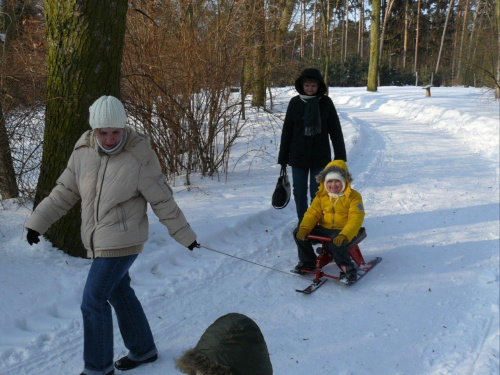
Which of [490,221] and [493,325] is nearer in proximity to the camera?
[493,325]

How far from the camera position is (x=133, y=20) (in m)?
6.71

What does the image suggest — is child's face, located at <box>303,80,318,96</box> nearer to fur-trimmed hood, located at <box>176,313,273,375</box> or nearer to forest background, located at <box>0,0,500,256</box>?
forest background, located at <box>0,0,500,256</box>

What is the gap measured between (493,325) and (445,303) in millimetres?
473

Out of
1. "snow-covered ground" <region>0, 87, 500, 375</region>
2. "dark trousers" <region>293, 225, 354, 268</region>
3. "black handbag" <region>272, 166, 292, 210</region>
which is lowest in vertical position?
"snow-covered ground" <region>0, 87, 500, 375</region>

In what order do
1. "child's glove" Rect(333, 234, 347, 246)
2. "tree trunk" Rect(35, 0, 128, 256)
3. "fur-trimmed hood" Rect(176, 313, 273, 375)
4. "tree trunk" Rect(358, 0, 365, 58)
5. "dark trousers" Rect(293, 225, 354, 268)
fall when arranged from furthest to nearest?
1. "tree trunk" Rect(358, 0, 365, 58)
2. "dark trousers" Rect(293, 225, 354, 268)
3. "child's glove" Rect(333, 234, 347, 246)
4. "tree trunk" Rect(35, 0, 128, 256)
5. "fur-trimmed hood" Rect(176, 313, 273, 375)

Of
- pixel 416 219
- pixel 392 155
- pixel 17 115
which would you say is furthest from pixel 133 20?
pixel 392 155

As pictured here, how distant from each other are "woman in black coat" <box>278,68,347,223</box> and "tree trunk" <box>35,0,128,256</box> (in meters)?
1.93

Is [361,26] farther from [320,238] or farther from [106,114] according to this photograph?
[106,114]

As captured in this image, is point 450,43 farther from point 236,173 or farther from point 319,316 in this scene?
point 319,316

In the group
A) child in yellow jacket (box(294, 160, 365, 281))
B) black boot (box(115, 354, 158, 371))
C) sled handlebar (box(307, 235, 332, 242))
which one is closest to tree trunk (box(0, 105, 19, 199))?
black boot (box(115, 354, 158, 371))

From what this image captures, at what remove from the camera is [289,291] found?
4547 millimetres

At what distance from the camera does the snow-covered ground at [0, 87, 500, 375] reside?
3.46 m

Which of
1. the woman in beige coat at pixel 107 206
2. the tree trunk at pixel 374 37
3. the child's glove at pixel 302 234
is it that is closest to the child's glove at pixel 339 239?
the child's glove at pixel 302 234

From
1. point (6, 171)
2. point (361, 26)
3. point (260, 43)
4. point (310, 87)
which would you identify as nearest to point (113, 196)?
point (310, 87)
